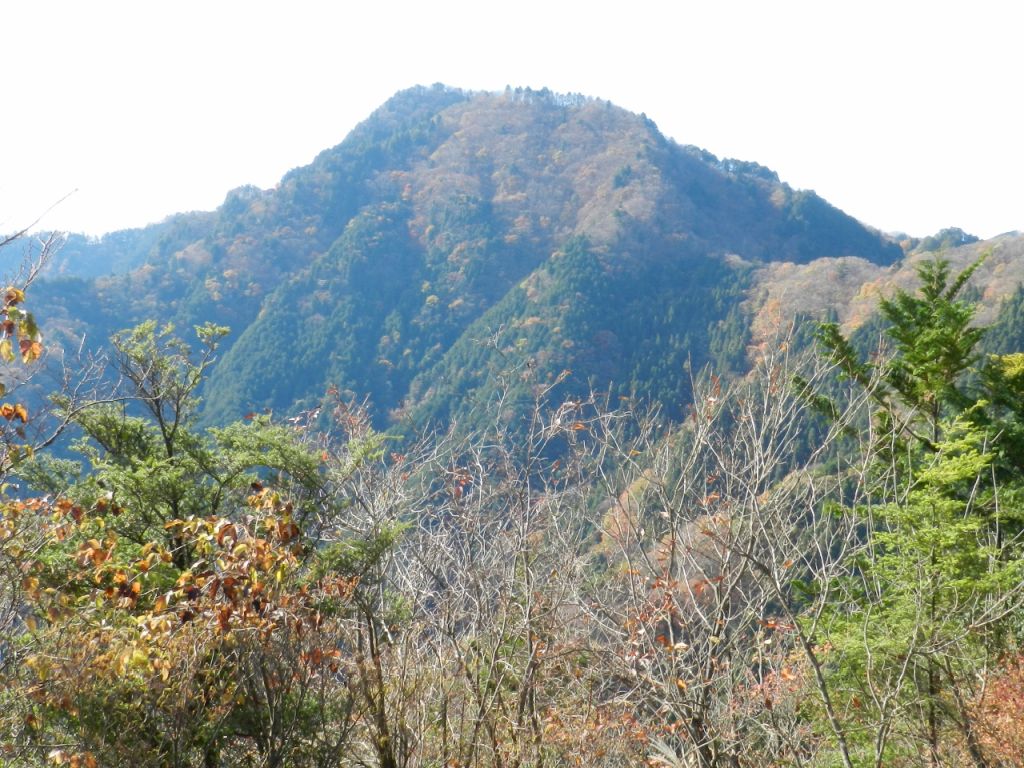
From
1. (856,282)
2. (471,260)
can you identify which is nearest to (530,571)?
(856,282)

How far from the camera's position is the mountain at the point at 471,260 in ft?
244

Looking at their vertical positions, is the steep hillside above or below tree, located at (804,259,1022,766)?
above

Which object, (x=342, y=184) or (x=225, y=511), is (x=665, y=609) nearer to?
(x=225, y=511)

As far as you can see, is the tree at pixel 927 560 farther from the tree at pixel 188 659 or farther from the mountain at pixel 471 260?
the mountain at pixel 471 260

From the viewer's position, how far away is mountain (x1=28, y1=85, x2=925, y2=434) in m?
74.4

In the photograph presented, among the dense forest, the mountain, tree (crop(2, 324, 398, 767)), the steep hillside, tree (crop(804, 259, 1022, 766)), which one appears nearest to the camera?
tree (crop(2, 324, 398, 767))

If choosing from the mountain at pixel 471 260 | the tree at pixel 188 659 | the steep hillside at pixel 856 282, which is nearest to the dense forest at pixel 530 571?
the tree at pixel 188 659

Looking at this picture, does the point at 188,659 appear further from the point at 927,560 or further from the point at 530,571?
the point at 927,560

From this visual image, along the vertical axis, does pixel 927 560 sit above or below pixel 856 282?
below

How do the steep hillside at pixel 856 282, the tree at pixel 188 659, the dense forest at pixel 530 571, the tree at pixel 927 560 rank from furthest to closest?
the steep hillside at pixel 856 282 → the tree at pixel 927 560 → the dense forest at pixel 530 571 → the tree at pixel 188 659

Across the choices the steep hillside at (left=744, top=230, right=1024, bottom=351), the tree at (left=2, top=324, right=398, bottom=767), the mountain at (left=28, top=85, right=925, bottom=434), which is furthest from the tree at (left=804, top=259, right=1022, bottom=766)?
the mountain at (left=28, top=85, right=925, bottom=434)

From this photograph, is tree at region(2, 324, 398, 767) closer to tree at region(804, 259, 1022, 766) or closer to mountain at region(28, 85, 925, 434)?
tree at region(804, 259, 1022, 766)

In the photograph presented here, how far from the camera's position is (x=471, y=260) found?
9862 cm

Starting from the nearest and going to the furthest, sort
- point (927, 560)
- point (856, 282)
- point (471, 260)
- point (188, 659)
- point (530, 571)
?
point (188, 659)
point (530, 571)
point (927, 560)
point (856, 282)
point (471, 260)
